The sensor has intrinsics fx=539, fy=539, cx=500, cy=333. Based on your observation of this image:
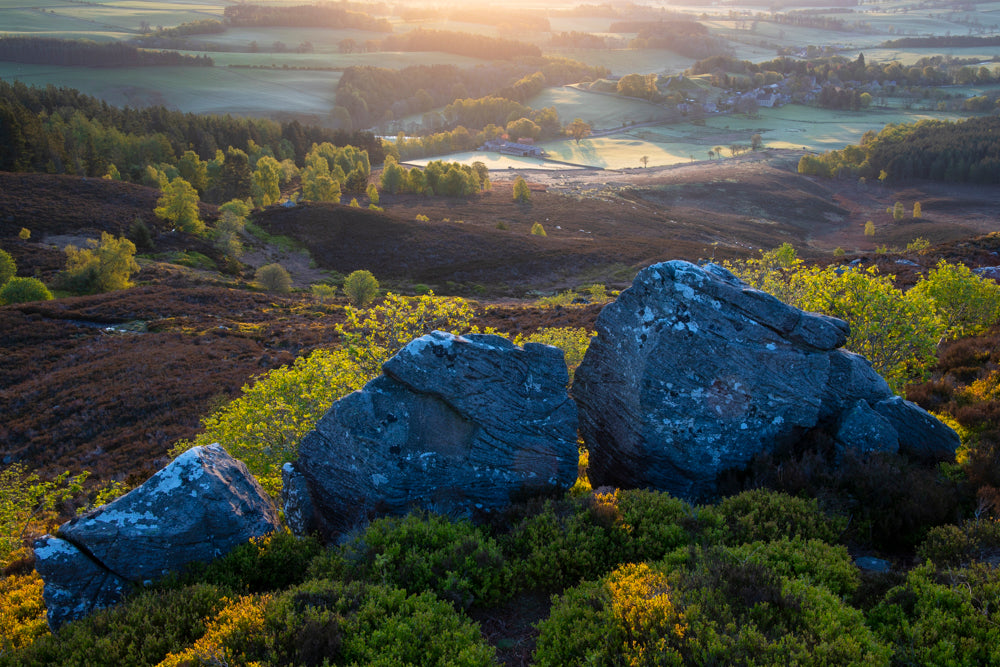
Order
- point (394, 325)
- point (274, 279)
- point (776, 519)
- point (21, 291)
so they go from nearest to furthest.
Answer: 1. point (776, 519)
2. point (394, 325)
3. point (21, 291)
4. point (274, 279)

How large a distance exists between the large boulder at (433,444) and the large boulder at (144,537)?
1.72 meters

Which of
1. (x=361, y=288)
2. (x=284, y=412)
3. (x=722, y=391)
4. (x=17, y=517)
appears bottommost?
Answer: (x=361, y=288)

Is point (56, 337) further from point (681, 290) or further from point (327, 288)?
point (681, 290)

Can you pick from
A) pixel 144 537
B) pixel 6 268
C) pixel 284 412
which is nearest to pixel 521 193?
pixel 6 268

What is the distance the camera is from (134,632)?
29.9ft

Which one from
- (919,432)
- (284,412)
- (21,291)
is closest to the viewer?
(919,432)

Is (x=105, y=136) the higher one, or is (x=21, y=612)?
(x=105, y=136)

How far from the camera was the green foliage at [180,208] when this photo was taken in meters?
84.7

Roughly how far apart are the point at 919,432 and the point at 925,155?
19927cm

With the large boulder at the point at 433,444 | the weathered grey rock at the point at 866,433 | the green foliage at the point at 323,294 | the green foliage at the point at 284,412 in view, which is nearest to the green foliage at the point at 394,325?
the green foliage at the point at 284,412

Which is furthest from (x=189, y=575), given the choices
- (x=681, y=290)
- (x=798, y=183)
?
(x=798, y=183)

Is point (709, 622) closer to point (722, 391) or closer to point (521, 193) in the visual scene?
point (722, 391)

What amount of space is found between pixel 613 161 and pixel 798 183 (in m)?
62.0

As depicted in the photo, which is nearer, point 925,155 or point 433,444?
point 433,444
